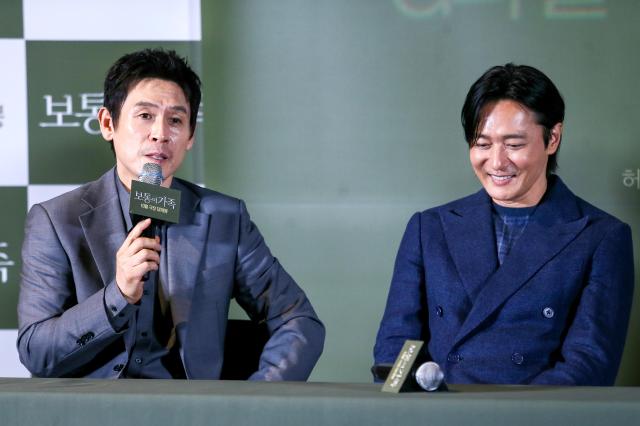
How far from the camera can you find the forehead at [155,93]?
2260 mm

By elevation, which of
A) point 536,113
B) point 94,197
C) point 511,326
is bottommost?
point 511,326

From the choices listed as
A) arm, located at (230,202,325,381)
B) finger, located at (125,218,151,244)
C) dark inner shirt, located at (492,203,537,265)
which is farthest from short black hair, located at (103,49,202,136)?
dark inner shirt, located at (492,203,537,265)

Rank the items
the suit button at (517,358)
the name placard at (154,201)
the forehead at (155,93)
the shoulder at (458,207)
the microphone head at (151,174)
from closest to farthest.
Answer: the name placard at (154,201), the microphone head at (151,174), the suit button at (517,358), the forehead at (155,93), the shoulder at (458,207)

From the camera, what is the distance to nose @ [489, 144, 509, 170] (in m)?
2.28

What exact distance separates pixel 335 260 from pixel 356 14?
828 mm

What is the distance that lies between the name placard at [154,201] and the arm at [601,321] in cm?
91

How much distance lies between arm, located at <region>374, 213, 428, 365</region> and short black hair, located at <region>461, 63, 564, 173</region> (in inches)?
12.3

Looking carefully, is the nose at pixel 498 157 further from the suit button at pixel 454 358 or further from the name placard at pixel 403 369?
the name placard at pixel 403 369

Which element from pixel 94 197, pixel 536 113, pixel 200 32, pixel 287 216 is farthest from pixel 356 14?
pixel 94 197

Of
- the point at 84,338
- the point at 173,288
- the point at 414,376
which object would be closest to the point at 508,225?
the point at 173,288

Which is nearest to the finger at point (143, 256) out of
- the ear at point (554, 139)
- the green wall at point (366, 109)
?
the ear at point (554, 139)

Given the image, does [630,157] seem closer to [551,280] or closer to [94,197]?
[551,280]

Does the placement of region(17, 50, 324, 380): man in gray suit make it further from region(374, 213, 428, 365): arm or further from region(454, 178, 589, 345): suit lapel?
region(454, 178, 589, 345): suit lapel

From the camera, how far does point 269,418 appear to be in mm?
1416
